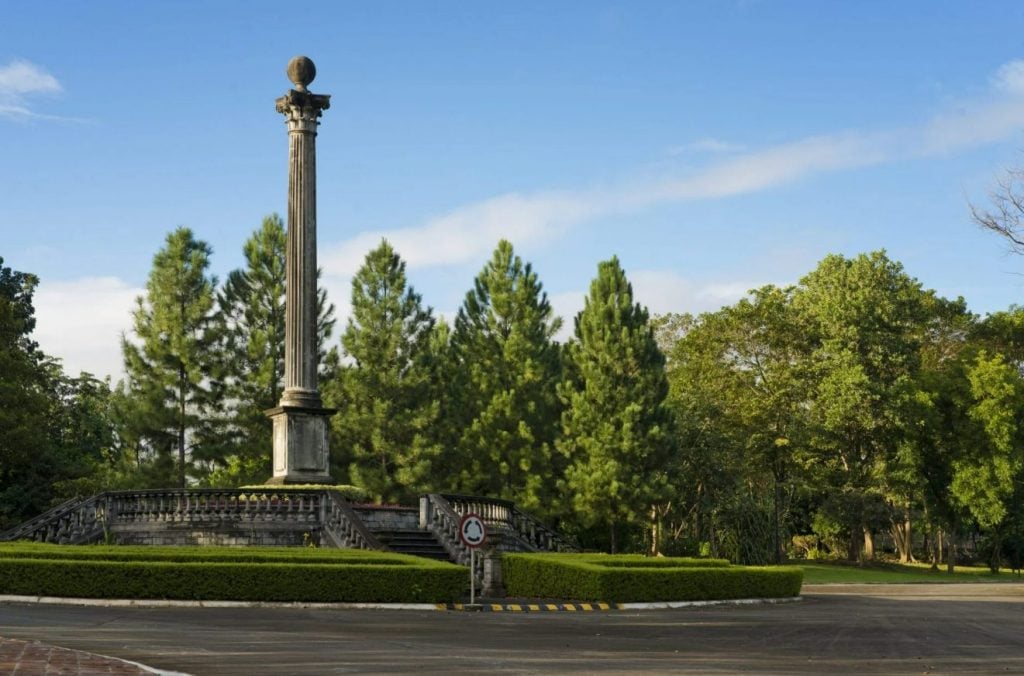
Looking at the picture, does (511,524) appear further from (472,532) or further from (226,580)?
(226,580)

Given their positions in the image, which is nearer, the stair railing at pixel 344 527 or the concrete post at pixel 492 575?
the concrete post at pixel 492 575

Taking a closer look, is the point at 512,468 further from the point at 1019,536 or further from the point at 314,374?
the point at 1019,536

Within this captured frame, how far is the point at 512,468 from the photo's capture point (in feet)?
183

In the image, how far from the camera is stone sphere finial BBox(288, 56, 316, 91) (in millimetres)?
44688

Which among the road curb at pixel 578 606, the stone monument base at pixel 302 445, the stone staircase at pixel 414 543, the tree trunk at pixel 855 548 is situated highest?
the stone monument base at pixel 302 445

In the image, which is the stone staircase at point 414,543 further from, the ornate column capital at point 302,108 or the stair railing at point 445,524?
the ornate column capital at point 302,108

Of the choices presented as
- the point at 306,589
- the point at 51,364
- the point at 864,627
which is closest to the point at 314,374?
the point at 306,589

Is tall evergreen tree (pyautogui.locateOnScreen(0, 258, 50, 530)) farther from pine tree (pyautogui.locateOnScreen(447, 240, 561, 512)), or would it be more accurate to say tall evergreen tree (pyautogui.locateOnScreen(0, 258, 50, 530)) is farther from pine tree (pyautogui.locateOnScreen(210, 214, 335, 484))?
pine tree (pyautogui.locateOnScreen(447, 240, 561, 512))

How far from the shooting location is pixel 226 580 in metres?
25.9

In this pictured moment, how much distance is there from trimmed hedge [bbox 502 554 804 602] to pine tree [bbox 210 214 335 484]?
2622 cm

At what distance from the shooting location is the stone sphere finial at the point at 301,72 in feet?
147

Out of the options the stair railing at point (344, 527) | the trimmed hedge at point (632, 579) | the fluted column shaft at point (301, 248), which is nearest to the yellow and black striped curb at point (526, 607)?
the trimmed hedge at point (632, 579)

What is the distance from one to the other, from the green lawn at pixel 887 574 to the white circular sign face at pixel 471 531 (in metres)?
25.3

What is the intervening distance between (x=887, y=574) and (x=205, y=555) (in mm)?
40863
